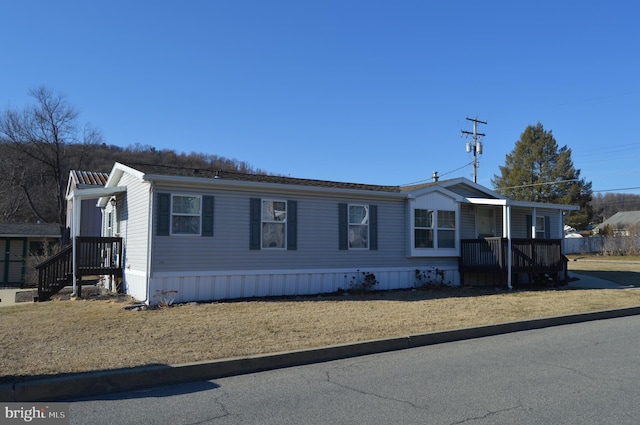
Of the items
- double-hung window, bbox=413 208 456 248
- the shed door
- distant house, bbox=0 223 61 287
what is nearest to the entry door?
double-hung window, bbox=413 208 456 248

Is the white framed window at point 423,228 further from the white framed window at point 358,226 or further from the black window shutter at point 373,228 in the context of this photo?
the white framed window at point 358,226

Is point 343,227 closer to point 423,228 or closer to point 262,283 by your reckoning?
point 262,283

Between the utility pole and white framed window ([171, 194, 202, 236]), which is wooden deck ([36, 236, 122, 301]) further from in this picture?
the utility pole

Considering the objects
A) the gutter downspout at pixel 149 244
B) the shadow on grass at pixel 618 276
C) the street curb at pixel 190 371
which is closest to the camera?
the street curb at pixel 190 371

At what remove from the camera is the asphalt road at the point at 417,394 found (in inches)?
185

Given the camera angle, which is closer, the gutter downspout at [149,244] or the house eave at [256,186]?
the gutter downspout at [149,244]

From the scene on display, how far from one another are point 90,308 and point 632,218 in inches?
2965

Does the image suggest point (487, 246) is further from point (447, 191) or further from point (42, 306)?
point (42, 306)

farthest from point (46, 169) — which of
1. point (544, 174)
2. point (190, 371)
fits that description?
point (544, 174)

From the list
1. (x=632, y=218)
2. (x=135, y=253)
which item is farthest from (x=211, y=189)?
(x=632, y=218)

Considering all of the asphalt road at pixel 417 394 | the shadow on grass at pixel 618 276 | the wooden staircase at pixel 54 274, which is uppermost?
the wooden staircase at pixel 54 274

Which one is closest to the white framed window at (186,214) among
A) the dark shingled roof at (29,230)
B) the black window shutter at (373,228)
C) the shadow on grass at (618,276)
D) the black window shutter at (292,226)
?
the black window shutter at (292,226)

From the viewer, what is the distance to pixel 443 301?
13141mm

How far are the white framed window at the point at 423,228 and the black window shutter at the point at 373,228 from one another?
1544 millimetres
